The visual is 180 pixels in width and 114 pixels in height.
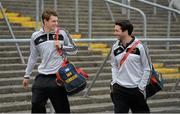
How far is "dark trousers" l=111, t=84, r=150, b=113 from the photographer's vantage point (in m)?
5.70

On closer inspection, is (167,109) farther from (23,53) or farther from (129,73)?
(129,73)

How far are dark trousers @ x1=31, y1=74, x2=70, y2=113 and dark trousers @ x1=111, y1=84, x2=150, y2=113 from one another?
61 centimetres

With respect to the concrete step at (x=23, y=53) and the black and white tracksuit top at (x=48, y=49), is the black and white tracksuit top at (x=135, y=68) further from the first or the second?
the concrete step at (x=23, y=53)

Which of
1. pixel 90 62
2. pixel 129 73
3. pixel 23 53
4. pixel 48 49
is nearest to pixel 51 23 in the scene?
pixel 48 49

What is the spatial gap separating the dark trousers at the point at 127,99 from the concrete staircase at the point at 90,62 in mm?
2251

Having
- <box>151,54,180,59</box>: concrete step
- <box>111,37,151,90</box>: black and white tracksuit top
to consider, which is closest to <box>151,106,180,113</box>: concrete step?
<box>151,54,180,59</box>: concrete step

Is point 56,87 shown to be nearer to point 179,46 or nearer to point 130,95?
point 130,95

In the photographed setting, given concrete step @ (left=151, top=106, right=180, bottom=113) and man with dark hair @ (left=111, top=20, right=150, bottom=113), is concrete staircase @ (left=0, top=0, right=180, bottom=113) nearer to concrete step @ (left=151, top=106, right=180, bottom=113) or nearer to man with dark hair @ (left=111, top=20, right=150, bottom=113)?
concrete step @ (left=151, top=106, right=180, bottom=113)

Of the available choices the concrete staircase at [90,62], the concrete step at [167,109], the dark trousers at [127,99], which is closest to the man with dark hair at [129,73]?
the dark trousers at [127,99]

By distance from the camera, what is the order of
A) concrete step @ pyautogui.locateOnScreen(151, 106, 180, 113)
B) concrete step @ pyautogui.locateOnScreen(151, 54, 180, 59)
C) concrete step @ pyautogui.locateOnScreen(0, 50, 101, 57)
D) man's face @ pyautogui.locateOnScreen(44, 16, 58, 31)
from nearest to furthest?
man's face @ pyautogui.locateOnScreen(44, 16, 58, 31)
concrete step @ pyautogui.locateOnScreen(151, 106, 180, 113)
concrete step @ pyautogui.locateOnScreen(0, 50, 101, 57)
concrete step @ pyautogui.locateOnScreen(151, 54, 180, 59)

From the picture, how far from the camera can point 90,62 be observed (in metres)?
9.76

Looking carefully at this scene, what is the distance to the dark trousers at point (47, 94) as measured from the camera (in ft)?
18.9

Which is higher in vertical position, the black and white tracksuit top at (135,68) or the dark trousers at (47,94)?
the black and white tracksuit top at (135,68)

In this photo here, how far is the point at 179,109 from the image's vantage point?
855 cm
